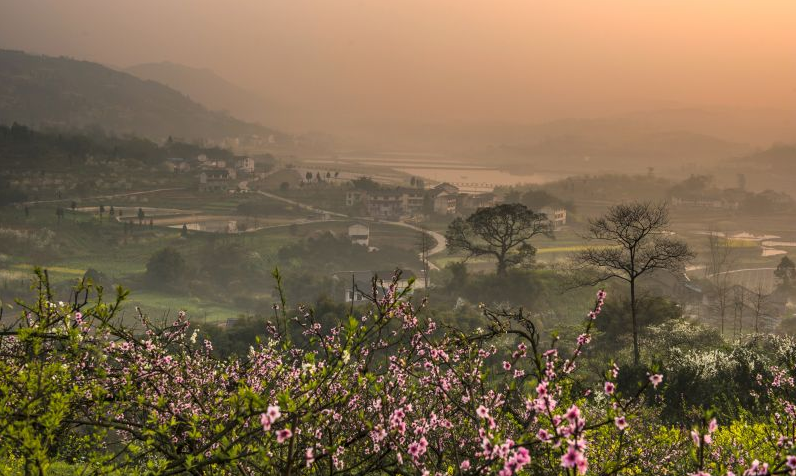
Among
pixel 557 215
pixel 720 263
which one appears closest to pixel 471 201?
pixel 557 215

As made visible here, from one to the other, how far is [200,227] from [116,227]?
46.6 feet

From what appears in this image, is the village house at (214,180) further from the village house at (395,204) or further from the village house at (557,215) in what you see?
the village house at (557,215)

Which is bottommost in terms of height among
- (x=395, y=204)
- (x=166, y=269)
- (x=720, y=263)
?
(x=166, y=269)

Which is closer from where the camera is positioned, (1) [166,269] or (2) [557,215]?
(1) [166,269]

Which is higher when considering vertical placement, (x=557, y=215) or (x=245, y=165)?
(x=245, y=165)

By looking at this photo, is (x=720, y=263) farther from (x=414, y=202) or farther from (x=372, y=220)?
(x=414, y=202)

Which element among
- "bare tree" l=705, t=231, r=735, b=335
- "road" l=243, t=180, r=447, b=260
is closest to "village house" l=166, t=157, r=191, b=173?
"road" l=243, t=180, r=447, b=260

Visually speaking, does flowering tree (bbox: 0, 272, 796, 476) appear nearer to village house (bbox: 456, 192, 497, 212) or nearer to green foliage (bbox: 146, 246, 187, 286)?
green foliage (bbox: 146, 246, 187, 286)

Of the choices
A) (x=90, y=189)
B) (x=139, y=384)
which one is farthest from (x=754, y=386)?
(x=90, y=189)

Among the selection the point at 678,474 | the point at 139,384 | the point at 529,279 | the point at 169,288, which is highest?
the point at 139,384

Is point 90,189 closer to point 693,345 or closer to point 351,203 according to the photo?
point 351,203

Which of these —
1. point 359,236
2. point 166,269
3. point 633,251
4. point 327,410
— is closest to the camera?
point 327,410

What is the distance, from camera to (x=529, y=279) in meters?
48.5

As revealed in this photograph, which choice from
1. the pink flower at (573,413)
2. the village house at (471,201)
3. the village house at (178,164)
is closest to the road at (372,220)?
the village house at (471,201)
